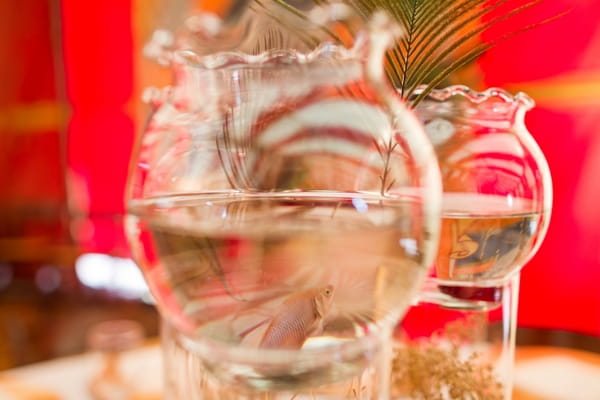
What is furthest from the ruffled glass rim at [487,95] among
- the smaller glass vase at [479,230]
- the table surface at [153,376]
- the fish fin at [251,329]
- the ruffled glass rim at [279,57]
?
the table surface at [153,376]

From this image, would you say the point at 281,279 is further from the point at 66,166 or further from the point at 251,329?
the point at 66,166

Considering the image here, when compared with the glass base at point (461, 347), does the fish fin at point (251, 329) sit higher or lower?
higher

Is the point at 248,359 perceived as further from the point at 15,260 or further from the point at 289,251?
the point at 15,260

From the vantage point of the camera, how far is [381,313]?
0.30 meters

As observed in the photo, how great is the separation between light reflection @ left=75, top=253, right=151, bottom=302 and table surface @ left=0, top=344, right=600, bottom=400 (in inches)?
60.4

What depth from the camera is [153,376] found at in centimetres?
84

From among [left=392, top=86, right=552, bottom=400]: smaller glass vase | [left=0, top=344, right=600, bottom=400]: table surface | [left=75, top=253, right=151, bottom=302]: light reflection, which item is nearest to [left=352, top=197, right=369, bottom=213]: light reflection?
[left=392, top=86, right=552, bottom=400]: smaller glass vase

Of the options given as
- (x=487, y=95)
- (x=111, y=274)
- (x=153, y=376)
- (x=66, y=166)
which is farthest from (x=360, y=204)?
(x=66, y=166)

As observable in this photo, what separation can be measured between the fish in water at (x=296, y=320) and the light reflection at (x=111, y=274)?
221 centimetres

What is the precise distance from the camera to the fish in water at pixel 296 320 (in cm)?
29

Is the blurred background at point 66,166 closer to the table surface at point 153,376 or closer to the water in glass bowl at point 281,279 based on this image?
the table surface at point 153,376

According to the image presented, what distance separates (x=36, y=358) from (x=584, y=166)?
1900 mm

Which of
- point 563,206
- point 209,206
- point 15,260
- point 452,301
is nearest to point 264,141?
point 209,206

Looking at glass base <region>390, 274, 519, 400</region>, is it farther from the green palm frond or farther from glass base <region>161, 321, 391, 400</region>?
the green palm frond
